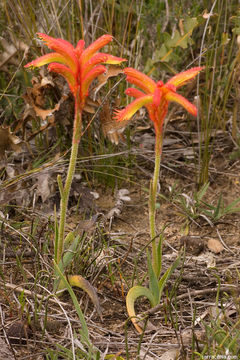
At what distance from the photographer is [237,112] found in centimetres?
372

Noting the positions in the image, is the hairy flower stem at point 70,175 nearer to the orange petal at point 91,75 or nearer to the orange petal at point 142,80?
the orange petal at point 91,75

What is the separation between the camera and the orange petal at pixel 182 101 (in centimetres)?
179

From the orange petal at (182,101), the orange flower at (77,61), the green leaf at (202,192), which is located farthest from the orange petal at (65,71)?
the green leaf at (202,192)

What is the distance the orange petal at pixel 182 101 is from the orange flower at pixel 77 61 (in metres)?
0.22

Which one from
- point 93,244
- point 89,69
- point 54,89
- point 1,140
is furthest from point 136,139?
point 89,69

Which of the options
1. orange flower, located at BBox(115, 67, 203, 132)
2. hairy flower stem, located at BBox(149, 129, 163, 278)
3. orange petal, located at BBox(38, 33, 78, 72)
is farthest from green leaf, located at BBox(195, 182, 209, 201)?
orange petal, located at BBox(38, 33, 78, 72)

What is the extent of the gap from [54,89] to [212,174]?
3.74 ft

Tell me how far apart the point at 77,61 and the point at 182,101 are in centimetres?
44

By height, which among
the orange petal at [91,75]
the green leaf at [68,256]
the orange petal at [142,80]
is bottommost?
the green leaf at [68,256]

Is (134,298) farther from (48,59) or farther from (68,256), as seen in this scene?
(48,59)

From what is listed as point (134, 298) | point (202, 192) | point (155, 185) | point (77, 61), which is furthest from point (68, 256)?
point (202, 192)

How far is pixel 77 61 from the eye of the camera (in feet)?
6.55

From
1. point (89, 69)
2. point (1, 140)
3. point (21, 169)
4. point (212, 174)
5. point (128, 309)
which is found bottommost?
point (212, 174)

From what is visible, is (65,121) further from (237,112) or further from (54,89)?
(237,112)
